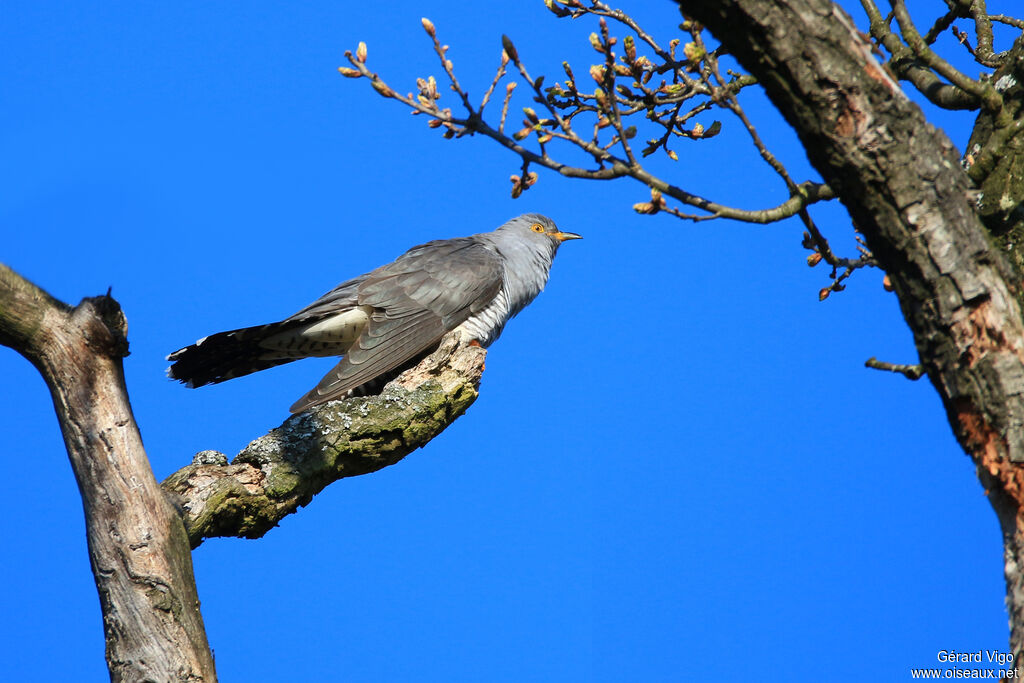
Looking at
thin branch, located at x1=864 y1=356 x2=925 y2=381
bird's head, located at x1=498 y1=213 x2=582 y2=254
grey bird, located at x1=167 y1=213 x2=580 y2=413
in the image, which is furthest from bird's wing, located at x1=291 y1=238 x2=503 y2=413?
thin branch, located at x1=864 y1=356 x2=925 y2=381

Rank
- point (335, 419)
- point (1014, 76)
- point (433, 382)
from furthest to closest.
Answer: point (433, 382) < point (335, 419) < point (1014, 76)

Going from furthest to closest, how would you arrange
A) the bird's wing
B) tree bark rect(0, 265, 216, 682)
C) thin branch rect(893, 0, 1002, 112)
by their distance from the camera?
the bird's wing, thin branch rect(893, 0, 1002, 112), tree bark rect(0, 265, 216, 682)

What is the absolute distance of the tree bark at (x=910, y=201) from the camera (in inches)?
81.1

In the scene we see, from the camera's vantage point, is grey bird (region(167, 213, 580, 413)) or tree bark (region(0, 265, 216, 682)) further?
grey bird (region(167, 213, 580, 413))

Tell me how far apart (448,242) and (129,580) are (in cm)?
360

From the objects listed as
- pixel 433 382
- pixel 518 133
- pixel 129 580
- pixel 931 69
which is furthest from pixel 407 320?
pixel 931 69

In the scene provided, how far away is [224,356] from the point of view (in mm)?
4672

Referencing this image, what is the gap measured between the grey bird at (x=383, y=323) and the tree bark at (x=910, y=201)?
2838 millimetres

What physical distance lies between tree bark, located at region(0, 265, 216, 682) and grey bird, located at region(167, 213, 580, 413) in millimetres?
1369

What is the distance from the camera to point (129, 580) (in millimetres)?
2791

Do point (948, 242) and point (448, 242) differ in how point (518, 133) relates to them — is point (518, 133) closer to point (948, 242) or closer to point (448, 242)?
point (948, 242)

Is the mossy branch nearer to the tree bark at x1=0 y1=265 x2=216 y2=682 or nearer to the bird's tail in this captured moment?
the tree bark at x1=0 y1=265 x2=216 y2=682

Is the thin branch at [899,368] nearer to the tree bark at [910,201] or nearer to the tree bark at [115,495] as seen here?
the tree bark at [910,201]

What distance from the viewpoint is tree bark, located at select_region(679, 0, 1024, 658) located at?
6.76 feet
